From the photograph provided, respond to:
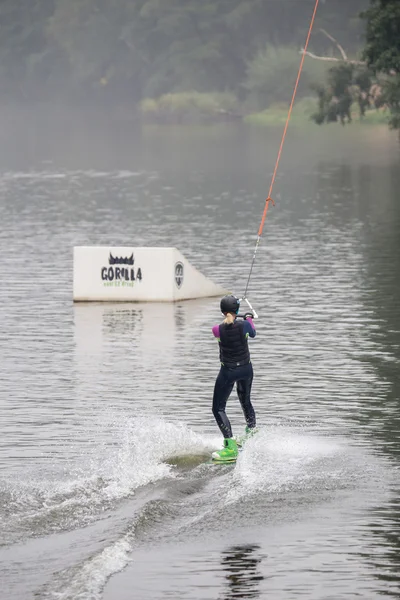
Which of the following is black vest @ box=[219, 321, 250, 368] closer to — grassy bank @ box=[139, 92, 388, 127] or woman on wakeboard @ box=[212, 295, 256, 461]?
woman on wakeboard @ box=[212, 295, 256, 461]

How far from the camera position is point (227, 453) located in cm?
1752

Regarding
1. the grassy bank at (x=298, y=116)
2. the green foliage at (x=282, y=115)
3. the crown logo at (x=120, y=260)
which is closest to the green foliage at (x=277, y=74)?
the green foliage at (x=282, y=115)

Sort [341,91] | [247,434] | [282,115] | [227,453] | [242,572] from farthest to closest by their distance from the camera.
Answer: [282,115], [341,91], [247,434], [227,453], [242,572]

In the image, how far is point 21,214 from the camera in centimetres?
5353

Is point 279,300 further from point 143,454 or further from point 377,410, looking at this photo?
point 143,454

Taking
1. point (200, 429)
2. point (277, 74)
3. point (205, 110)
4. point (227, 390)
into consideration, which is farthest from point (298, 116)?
point (227, 390)

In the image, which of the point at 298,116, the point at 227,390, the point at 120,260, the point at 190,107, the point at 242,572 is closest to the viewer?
the point at 242,572

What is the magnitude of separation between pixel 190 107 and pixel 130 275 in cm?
14481

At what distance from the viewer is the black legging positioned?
17750mm

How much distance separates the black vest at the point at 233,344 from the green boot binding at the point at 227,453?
89 cm

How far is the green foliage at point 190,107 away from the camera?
174 m

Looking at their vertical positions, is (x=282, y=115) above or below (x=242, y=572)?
above

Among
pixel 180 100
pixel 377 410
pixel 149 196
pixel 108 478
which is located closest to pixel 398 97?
pixel 149 196

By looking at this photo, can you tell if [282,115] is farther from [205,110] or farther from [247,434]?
[247,434]
